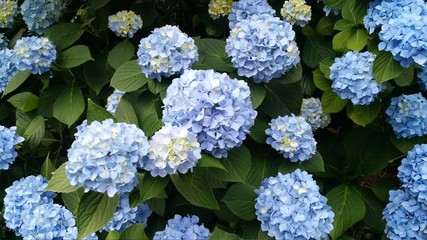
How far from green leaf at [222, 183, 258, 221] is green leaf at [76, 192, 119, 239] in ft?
1.78

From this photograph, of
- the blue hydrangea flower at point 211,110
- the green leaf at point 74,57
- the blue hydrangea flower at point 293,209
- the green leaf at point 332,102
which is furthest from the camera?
the green leaf at point 74,57

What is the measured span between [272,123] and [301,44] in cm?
76

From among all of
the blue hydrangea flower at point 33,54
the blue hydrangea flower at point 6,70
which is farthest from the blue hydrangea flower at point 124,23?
the blue hydrangea flower at point 6,70

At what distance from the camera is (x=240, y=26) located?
6.65 feet

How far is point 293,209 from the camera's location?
1813 millimetres

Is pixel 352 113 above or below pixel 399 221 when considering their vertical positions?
above

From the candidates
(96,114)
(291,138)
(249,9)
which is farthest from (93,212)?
(249,9)

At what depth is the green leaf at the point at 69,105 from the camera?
242cm

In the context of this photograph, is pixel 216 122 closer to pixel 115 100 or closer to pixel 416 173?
pixel 115 100

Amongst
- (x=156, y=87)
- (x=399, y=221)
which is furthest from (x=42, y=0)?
(x=399, y=221)

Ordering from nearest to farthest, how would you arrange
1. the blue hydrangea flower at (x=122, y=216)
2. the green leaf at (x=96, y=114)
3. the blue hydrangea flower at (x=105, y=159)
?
the blue hydrangea flower at (x=105, y=159) → the green leaf at (x=96, y=114) → the blue hydrangea flower at (x=122, y=216)

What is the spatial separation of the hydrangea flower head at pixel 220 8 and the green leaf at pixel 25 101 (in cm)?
97

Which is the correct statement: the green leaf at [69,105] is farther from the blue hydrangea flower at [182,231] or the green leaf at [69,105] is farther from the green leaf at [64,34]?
the blue hydrangea flower at [182,231]

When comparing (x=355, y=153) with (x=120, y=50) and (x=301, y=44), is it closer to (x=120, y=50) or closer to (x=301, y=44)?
(x=301, y=44)
